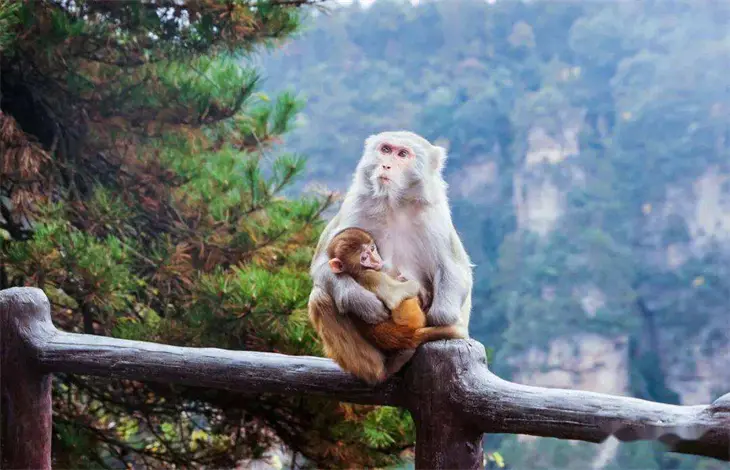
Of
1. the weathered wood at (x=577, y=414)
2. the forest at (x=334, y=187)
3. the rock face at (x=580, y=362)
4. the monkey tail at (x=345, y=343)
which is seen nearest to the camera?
the weathered wood at (x=577, y=414)

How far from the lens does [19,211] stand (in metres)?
3.81

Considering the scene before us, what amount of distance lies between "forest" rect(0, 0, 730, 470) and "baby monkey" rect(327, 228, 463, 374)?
→ 0.78m

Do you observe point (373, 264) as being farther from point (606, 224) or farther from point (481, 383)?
point (606, 224)

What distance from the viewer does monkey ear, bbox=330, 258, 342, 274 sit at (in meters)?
2.22

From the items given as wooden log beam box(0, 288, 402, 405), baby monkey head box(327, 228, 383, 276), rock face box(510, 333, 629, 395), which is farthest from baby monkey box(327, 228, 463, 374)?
rock face box(510, 333, 629, 395)

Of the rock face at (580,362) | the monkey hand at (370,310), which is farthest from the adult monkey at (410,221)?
the rock face at (580,362)

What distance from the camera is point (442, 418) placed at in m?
1.96

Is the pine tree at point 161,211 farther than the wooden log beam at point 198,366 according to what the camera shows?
Yes

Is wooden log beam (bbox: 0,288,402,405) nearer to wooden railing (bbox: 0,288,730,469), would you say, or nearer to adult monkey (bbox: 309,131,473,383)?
wooden railing (bbox: 0,288,730,469)

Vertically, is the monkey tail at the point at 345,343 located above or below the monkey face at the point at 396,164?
below

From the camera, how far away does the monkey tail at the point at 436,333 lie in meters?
2.14

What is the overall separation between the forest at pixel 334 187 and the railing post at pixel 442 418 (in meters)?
1.16

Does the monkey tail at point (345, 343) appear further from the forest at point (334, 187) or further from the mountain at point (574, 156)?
the mountain at point (574, 156)

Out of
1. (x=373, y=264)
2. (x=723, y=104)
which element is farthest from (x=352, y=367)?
(x=723, y=104)
